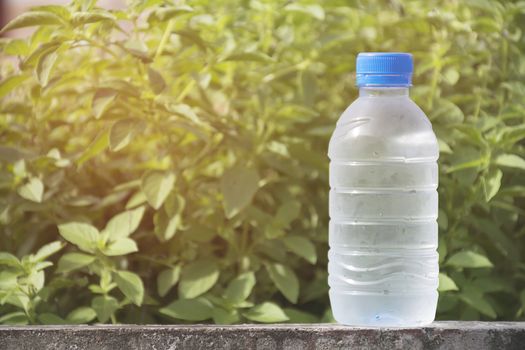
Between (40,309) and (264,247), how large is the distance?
2.05ft

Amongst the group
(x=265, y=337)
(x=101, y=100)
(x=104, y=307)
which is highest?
(x=101, y=100)

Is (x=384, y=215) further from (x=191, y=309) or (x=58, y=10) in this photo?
(x=58, y=10)

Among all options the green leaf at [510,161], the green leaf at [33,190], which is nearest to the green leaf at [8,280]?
the green leaf at [33,190]

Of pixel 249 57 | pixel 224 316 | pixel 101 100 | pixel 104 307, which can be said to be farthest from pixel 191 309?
pixel 249 57

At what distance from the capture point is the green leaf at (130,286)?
97.0 inches

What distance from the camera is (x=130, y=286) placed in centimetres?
249

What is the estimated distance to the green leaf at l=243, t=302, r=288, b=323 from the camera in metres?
2.50

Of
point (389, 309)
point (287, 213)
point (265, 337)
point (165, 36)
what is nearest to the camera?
point (265, 337)

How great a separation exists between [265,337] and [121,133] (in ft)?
2.30

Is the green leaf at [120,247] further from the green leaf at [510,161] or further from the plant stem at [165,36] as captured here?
the green leaf at [510,161]

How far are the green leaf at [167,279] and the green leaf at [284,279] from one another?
239 millimetres

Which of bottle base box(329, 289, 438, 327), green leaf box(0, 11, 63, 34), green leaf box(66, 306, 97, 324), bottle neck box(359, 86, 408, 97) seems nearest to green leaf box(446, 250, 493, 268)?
bottle base box(329, 289, 438, 327)

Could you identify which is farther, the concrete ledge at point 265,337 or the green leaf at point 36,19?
the green leaf at point 36,19

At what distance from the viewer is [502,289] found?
9.16ft
